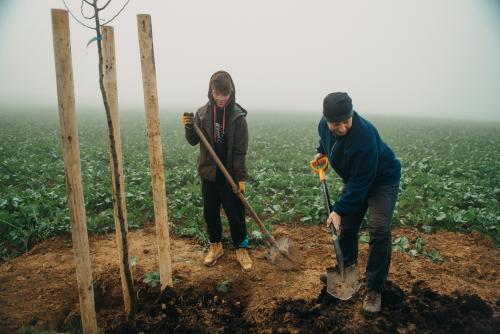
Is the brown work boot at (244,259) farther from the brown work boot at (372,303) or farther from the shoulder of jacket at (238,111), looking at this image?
the shoulder of jacket at (238,111)

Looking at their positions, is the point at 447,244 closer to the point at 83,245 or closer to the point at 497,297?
the point at 497,297

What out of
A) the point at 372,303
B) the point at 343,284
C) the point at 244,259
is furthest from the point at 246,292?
the point at 372,303

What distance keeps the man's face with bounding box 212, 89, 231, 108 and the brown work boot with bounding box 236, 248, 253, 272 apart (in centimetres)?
199

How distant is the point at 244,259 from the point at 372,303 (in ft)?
5.50

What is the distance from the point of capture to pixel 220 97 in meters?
3.53

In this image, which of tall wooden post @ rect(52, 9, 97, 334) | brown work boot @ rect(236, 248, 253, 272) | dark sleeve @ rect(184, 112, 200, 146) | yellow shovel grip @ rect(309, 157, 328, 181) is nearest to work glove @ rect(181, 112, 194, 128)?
dark sleeve @ rect(184, 112, 200, 146)

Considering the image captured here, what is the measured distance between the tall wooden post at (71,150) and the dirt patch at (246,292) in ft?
2.26

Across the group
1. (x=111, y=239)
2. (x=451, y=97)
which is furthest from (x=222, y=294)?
(x=451, y=97)

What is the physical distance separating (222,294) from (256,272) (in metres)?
0.56

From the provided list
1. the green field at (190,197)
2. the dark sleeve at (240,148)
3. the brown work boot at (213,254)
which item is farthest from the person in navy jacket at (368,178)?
the green field at (190,197)

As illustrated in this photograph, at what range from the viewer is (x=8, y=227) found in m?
4.87

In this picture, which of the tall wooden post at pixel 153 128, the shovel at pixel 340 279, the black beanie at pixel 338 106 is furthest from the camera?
the shovel at pixel 340 279

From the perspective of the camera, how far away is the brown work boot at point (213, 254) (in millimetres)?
4113

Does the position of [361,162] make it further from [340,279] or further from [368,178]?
[340,279]
